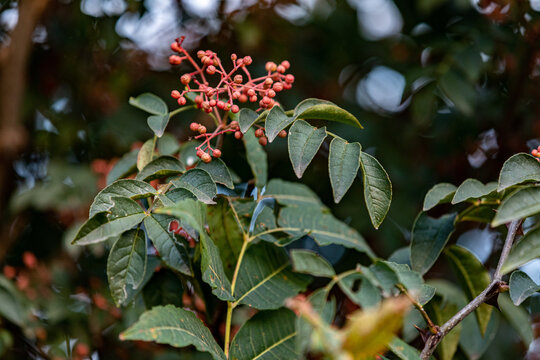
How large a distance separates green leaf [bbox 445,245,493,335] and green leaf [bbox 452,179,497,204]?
0.19 metres

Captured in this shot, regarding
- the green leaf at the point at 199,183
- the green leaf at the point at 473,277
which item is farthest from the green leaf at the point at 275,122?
the green leaf at the point at 473,277

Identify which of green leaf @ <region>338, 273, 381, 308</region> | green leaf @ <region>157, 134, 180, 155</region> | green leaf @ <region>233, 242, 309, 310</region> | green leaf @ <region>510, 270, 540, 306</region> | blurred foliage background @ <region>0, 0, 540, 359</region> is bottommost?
blurred foliage background @ <region>0, 0, 540, 359</region>

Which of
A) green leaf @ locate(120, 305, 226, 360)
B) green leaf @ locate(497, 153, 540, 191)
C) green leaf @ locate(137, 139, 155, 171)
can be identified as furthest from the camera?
green leaf @ locate(137, 139, 155, 171)

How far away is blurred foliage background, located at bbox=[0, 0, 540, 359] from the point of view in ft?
5.57

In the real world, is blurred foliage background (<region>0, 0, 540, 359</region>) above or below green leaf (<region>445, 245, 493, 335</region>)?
below

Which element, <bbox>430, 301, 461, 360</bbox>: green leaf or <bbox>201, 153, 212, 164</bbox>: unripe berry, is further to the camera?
<bbox>430, 301, 461, 360</bbox>: green leaf

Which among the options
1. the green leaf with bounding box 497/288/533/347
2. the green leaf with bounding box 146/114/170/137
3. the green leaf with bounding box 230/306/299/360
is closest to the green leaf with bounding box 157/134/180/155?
the green leaf with bounding box 146/114/170/137

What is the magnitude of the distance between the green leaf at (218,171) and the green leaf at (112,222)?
149 mm

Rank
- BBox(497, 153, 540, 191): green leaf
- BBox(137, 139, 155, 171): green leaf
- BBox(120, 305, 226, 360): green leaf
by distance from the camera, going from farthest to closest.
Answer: BBox(137, 139, 155, 171): green leaf, BBox(497, 153, 540, 191): green leaf, BBox(120, 305, 226, 360): green leaf

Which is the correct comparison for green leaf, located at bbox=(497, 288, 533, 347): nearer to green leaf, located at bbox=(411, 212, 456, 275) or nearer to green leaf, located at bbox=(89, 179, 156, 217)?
green leaf, located at bbox=(411, 212, 456, 275)

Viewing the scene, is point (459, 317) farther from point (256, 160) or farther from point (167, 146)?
point (167, 146)

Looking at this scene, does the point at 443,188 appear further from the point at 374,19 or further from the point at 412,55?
the point at 374,19

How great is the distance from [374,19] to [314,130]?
6.10 ft

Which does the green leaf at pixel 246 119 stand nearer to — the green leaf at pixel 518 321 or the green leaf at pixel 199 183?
the green leaf at pixel 199 183
